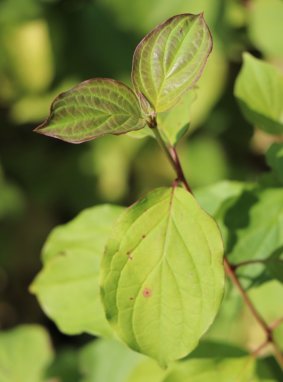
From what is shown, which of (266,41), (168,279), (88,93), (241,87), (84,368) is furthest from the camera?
(266,41)

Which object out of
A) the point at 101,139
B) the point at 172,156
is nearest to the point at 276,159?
the point at 172,156

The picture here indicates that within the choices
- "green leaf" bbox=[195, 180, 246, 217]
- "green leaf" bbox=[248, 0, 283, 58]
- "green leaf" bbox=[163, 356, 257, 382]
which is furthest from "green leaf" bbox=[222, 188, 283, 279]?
"green leaf" bbox=[248, 0, 283, 58]

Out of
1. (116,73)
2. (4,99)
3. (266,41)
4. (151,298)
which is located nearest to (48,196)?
(4,99)

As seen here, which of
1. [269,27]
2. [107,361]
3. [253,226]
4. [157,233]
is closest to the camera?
[157,233]

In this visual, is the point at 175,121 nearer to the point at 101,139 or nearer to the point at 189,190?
the point at 189,190

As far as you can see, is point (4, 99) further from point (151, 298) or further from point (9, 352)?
point (151, 298)

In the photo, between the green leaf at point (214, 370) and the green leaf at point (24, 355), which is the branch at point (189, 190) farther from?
the green leaf at point (24, 355)

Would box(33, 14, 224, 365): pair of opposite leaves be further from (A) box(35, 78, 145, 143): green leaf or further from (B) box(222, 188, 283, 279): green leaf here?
(B) box(222, 188, 283, 279): green leaf
